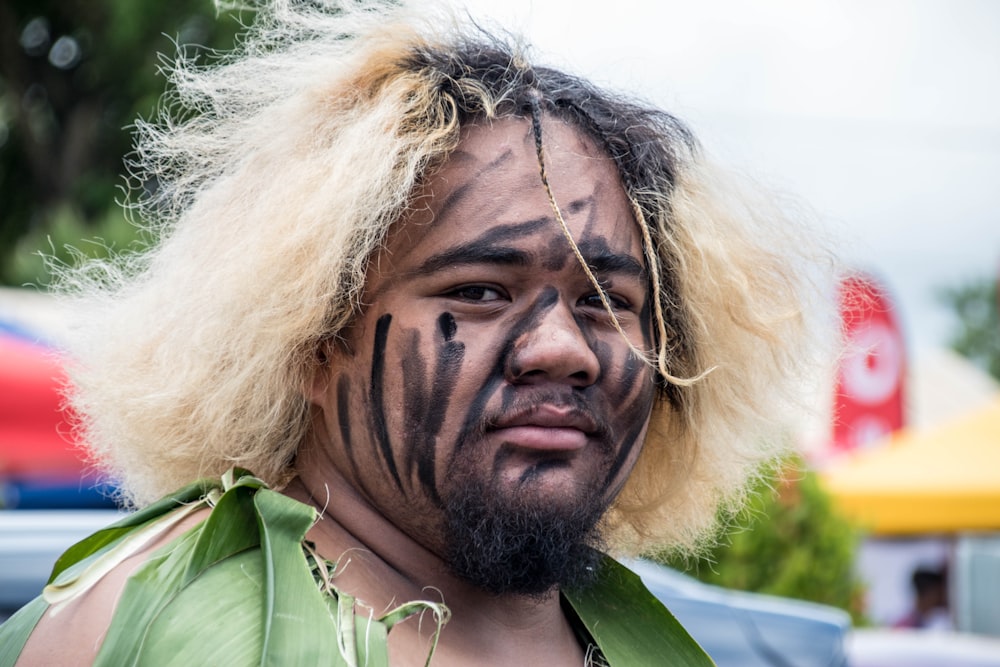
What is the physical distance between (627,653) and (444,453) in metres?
0.58

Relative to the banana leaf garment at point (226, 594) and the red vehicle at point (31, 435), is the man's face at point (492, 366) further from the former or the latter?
the red vehicle at point (31, 435)

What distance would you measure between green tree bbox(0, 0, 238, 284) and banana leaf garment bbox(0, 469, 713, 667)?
11236 millimetres

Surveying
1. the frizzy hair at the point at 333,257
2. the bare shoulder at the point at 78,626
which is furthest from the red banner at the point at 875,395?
the bare shoulder at the point at 78,626

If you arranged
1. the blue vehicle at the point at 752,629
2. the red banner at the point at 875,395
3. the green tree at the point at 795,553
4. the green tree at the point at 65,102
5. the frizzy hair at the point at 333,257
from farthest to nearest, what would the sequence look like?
the green tree at the point at 65,102
the red banner at the point at 875,395
the green tree at the point at 795,553
the blue vehicle at the point at 752,629
the frizzy hair at the point at 333,257

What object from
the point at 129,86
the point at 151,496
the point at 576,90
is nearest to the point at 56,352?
the point at 151,496

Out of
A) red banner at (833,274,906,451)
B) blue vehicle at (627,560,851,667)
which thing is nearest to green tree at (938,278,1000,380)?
red banner at (833,274,906,451)

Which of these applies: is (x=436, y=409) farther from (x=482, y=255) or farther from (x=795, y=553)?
(x=795, y=553)

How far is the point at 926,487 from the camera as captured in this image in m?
8.73

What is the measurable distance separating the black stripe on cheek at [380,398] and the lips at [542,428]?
0.59 ft

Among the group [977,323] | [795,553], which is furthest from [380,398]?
[977,323]

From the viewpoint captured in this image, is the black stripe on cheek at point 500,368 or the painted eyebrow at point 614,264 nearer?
the black stripe on cheek at point 500,368

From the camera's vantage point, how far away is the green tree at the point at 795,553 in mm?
6668

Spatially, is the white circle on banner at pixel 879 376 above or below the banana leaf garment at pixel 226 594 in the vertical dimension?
below

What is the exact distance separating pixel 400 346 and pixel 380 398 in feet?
0.30
